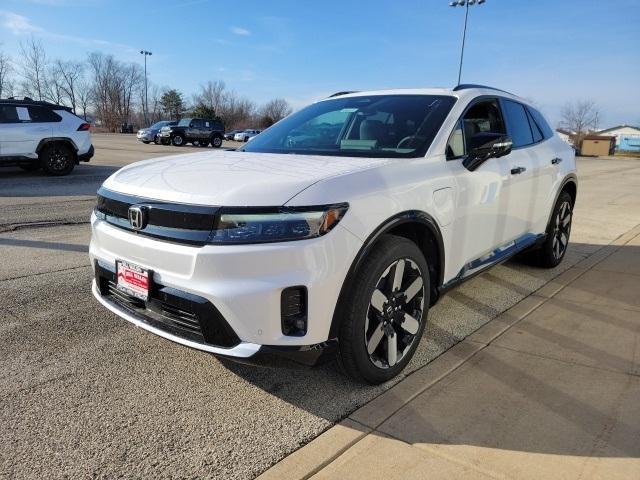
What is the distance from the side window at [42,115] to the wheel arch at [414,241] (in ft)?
36.7

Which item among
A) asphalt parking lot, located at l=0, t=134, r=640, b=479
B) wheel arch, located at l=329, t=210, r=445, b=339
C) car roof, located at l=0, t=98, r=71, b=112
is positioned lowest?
asphalt parking lot, located at l=0, t=134, r=640, b=479

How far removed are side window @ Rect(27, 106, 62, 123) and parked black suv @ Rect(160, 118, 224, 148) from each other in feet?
71.3

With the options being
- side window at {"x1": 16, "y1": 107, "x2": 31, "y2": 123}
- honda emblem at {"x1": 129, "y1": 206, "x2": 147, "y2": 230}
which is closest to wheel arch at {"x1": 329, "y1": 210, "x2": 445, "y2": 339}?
honda emblem at {"x1": 129, "y1": 206, "x2": 147, "y2": 230}

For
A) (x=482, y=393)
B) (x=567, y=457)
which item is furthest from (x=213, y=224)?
(x=567, y=457)

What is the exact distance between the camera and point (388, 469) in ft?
7.35

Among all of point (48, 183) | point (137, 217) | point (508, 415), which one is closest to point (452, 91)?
point (508, 415)

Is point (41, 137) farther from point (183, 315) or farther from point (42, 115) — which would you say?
point (183, 315)

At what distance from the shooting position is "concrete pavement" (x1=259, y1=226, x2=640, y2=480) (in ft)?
7.42

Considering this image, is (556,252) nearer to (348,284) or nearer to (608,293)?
(608,293)

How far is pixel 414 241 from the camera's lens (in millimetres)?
3174

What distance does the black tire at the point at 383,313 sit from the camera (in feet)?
8.47

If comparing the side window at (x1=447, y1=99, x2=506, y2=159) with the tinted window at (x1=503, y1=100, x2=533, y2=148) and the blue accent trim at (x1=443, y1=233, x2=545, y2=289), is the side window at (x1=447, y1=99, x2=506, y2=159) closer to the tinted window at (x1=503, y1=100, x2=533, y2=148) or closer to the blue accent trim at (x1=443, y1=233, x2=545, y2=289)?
the tinted window at (x1=503, y1=100, x2=533, y2=148)

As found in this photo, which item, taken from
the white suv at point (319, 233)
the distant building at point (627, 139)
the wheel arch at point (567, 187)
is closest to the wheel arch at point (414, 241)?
the white suv at point (319, 233)

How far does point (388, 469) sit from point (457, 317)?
1.98 m
